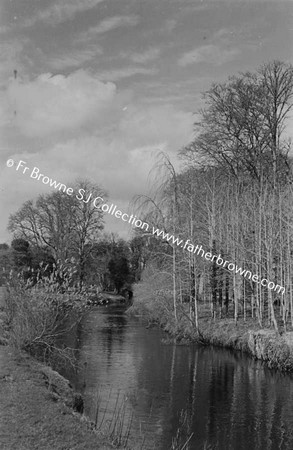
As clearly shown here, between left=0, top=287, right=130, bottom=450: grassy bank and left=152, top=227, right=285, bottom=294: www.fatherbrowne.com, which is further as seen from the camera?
left=152, top=227, right=285, bottom=294: www.fatherbrowne.com

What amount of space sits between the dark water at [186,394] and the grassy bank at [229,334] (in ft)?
2.02

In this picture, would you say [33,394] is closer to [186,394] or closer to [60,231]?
[186,394]

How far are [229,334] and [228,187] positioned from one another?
7.37 meters

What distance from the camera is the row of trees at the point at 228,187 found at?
26.2m

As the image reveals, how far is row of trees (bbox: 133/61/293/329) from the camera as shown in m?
26.2

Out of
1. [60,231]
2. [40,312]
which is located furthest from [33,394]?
[60,231]

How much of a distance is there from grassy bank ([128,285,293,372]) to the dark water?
0.62 m

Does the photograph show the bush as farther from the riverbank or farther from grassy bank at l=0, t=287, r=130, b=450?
the riverbank

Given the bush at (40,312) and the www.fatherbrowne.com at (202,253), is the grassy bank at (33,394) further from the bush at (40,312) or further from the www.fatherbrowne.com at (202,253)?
the www.fatherbrowne.com at (202,253)

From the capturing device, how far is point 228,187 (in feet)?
88.4

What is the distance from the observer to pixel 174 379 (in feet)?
54.1

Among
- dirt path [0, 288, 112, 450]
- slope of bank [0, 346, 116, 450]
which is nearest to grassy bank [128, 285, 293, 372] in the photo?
slope of bank [0, 346, 116, 450]

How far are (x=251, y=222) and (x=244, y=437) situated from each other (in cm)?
1520

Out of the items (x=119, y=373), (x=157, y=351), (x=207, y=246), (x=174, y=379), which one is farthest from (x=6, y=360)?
(x=207, y=246)
